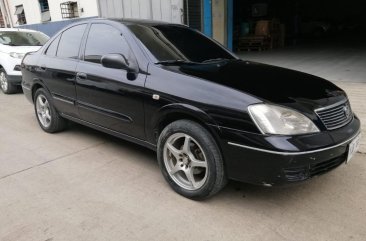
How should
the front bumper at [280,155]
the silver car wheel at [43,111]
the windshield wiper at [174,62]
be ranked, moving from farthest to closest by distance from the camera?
the silver car wheel at [43,111] < the windshield wiper at [174,62] < the front bumper at [280,155]

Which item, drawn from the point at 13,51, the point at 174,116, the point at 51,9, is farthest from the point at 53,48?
the point at 51,9

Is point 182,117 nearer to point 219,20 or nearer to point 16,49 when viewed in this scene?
point 16,49

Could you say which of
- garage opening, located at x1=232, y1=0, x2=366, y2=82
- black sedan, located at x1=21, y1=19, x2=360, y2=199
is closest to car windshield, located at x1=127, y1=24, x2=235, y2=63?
black sedan, located at x1=21, y1=19, x2=360, y2=199

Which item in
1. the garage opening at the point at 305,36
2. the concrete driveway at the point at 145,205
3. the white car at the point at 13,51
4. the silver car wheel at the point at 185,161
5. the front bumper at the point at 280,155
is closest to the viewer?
the front bumper at the point at 280,155

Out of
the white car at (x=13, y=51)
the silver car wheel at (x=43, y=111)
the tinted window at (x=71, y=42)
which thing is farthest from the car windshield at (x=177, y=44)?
the white car at (x=13, y=51)

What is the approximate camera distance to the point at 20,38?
8.86 meters

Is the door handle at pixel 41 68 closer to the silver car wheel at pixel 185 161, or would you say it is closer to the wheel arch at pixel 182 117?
the wheel arch at pixel 182 117

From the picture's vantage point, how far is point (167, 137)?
3.14 m

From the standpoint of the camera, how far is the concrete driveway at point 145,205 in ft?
8.62

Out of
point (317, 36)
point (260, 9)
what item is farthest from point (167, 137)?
point (317, 36)

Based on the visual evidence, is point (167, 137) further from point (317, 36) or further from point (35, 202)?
point (317, 36)

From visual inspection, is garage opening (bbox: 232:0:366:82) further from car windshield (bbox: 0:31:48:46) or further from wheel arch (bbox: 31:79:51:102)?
car windshield (bbox: 0:31:48:46)

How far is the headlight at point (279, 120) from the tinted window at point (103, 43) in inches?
63.0

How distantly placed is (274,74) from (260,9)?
1444 centimetres
